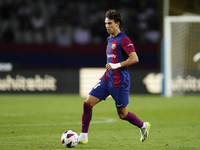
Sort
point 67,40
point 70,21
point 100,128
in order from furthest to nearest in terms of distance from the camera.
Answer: point 70,21 < point 67,40 < point 100,128

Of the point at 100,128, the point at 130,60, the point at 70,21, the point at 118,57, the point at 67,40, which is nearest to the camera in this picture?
the point at 130,60

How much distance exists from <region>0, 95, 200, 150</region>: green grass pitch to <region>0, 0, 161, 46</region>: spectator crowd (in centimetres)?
791

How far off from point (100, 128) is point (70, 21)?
1353cm

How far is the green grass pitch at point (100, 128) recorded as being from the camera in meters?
5.93

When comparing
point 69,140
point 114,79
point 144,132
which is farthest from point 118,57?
point 69,140

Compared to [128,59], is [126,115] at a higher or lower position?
lower

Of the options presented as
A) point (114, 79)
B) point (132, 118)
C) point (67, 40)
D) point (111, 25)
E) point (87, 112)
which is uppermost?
point (111, 25)

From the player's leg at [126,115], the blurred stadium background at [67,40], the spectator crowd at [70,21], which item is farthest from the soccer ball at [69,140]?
the spectator crowd at [70,21]

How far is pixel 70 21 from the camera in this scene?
2094 centimetres

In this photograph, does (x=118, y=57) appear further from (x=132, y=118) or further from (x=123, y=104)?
(x=132, y=118)

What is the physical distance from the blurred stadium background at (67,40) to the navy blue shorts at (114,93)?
10.9 meters

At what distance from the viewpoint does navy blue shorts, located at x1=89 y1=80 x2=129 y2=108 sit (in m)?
6.11

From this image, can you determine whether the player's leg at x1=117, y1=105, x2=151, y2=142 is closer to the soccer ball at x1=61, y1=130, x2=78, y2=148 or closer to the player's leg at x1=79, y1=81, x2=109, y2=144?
the player's leg at x1=79, y1=81, x2=109, y2=144

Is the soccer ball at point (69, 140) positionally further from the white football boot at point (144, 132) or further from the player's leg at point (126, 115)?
the white football boot at point (144, 132)
